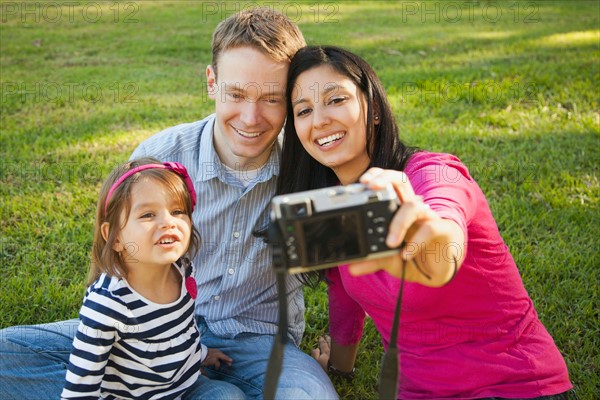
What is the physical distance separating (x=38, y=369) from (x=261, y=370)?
0.81 m

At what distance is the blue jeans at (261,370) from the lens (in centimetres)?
208

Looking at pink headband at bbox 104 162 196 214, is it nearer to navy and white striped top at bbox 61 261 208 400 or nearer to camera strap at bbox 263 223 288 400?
navy and white striped top at bbox 61 261 208 400

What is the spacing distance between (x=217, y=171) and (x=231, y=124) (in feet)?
0.64

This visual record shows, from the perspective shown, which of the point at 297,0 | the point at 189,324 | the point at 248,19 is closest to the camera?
the point at 189,324

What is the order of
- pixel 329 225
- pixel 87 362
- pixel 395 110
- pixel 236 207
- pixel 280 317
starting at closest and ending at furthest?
1. pixel 329 225
2. pixel 280 317
3. pixel 87 362
4. pixel 236 207
5. pixel 395 110

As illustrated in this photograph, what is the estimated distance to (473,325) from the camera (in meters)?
1.92

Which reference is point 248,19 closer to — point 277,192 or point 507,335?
point 277,192

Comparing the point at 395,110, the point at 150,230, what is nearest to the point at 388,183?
the point at 150,230

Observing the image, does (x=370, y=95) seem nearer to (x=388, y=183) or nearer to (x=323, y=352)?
(x=388, y=183)

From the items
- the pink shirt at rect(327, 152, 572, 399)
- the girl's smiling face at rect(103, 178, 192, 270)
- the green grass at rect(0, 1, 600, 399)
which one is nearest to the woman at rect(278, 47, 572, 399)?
the pink shirt at rect(327, 152, 572, 399)

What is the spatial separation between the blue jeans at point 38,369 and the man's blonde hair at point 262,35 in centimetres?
123

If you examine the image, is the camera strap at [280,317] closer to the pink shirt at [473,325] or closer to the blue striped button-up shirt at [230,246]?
the pink shirt at [473,325]

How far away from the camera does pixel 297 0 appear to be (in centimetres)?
999

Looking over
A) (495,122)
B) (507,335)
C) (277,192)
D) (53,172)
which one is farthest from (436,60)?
(507,335)
